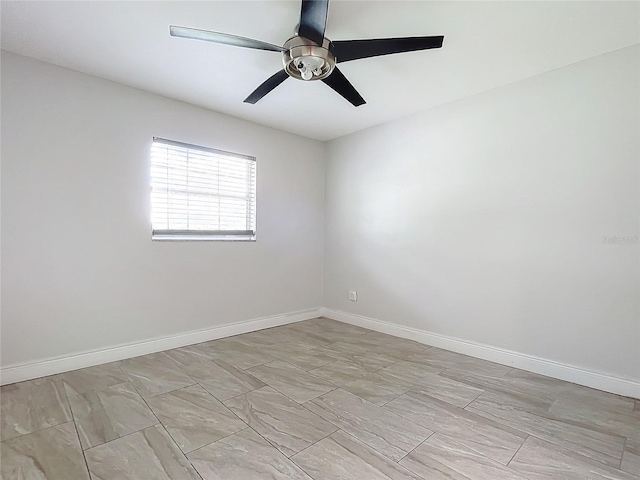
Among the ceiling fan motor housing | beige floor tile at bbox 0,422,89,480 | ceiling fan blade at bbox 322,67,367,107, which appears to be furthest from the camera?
ceiling fan blade at bbox 322,67,367,107

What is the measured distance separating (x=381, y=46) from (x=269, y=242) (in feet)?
8.24

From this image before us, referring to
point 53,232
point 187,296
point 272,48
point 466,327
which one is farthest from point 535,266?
point 53,232

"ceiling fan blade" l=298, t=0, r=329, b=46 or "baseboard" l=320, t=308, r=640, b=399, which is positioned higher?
"ceiling fan blade" l=298, t=0, r=329, b=46

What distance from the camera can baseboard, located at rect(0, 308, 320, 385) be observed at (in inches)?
90.9

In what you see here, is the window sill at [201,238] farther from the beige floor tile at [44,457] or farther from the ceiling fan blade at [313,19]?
the ceiling fan blade at [313,19]

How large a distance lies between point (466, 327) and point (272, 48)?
2.80 meters

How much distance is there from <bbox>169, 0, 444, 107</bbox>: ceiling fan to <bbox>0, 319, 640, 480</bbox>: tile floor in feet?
7.00

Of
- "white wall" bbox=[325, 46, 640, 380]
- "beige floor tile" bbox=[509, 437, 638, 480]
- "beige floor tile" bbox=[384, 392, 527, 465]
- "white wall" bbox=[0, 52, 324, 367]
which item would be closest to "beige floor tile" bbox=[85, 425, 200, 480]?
"beige floor tile" bbox=[384, 392, 527, 465]

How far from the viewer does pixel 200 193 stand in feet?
10.7

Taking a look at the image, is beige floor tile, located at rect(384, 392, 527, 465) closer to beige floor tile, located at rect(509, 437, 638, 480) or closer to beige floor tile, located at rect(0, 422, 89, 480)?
beige floor tile, located at rect(509, 437, 638, 480)

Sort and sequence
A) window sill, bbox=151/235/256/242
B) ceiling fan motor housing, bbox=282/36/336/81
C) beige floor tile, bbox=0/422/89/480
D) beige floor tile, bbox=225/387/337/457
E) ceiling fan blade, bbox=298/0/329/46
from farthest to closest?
window sill, bbox=151/235/256/242 → ceiling fan motor housing, bbox=282/36/336/81 → beige floor tile, bbox=225/387/337/457 → ceiling fan blade, bbox=298/0/329/46 → beige floor tile, bbox=0/422/89/480

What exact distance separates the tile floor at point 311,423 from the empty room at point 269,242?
0.05ft

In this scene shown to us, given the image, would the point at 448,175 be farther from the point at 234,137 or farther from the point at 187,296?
the point at 187,296

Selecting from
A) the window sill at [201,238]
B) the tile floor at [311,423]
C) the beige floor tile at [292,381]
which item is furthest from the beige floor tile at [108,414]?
the window sill at [201,238]
